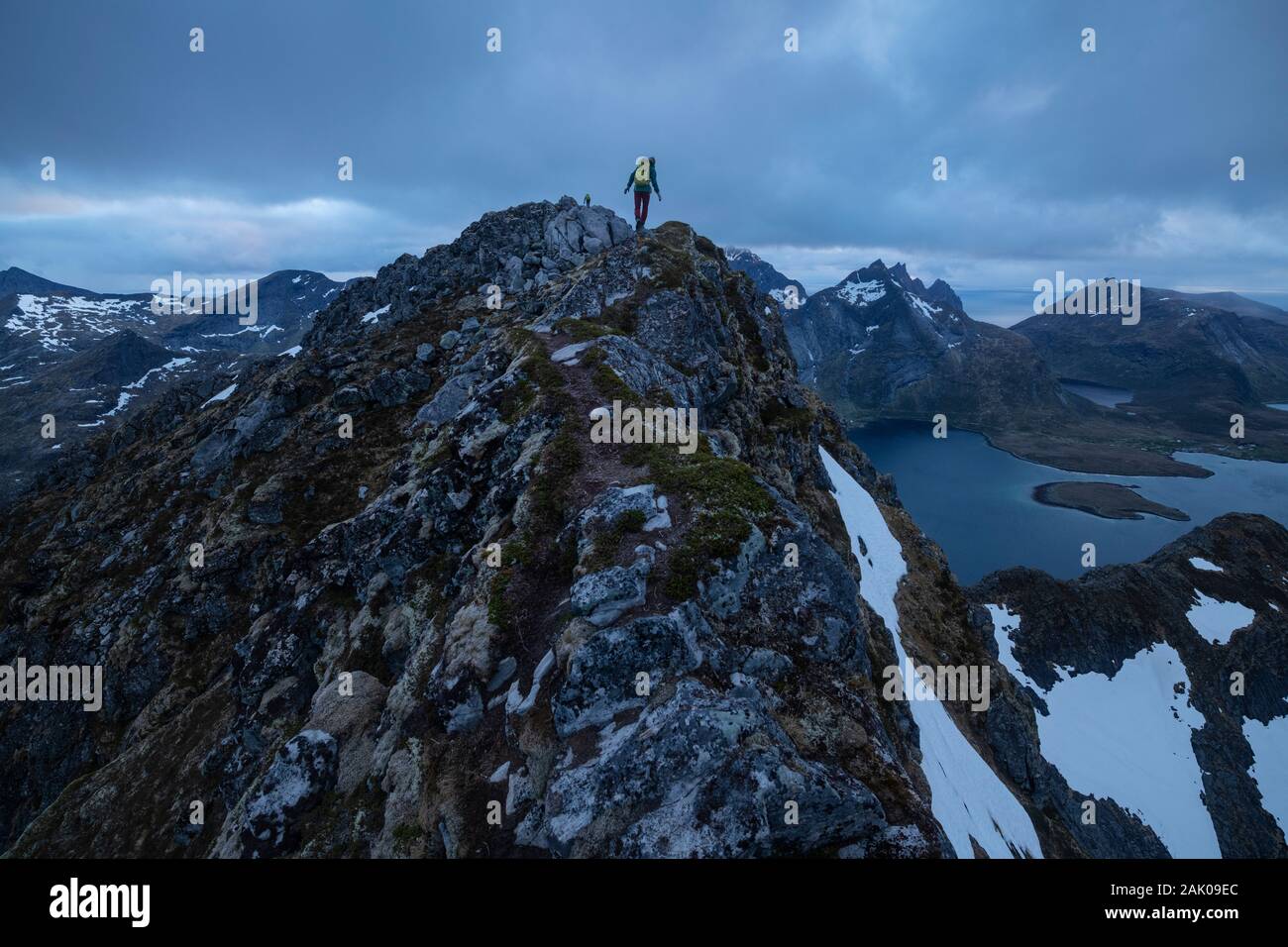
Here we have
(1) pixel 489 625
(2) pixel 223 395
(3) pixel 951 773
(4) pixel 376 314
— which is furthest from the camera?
(4) pixel 376 314

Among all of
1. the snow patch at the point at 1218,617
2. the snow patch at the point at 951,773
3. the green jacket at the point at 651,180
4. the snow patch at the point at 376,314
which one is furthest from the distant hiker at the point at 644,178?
the snow patch at the point at 1218,617

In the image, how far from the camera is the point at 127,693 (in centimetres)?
3475

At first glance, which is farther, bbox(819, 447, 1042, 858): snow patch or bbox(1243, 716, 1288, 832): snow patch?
bbox(1243, 716, 1288, 832): snow patch

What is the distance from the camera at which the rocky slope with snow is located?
11.1 metres

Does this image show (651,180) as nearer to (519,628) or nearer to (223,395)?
(519,628)

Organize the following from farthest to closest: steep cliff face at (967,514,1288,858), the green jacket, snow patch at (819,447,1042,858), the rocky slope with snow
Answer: steep cliff face at (967,514,1288,858), the green jacket, snow patch at (819,447,1042,858), the rocky slope with snow

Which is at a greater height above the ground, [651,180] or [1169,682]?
[651,180]

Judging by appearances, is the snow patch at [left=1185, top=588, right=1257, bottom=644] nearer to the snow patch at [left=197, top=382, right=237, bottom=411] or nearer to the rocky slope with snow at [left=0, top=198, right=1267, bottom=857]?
the rocky slope with snow at [left=0, top=198, right=1267, bottom=857]

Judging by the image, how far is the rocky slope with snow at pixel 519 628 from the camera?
36.5ft

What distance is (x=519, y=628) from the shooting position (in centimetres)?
1477
